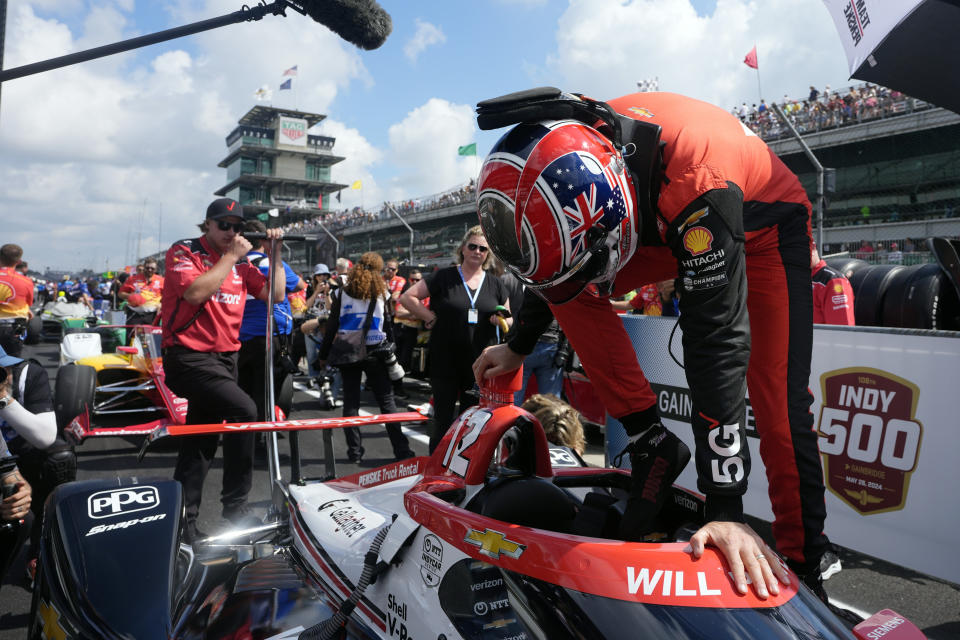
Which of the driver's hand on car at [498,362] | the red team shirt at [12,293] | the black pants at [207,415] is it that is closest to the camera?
the driver's hand on car at [498,362]

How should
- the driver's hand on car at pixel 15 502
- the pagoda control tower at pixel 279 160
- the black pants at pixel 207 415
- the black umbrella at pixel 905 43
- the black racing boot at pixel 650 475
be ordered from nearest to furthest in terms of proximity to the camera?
1. the black racing boot at pixel 650 475
2. the driver's hand on car at pixel 15 502
3. the black umbrella at pixel 905 43
4. the black pants at pixel 207 415
5. the pagoda control tower at pixel 279 160

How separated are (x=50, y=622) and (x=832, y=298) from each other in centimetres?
446

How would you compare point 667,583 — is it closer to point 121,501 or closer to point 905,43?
point 121,501

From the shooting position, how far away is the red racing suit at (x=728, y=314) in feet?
4.51

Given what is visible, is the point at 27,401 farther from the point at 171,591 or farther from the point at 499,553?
the point at 499,553

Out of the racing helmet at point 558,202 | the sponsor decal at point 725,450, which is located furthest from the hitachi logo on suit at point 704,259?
the sponsor decal at point 725,450

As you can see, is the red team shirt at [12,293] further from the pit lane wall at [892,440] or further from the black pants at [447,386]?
the pit lane wall at [892,440]

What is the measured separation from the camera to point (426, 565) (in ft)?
4.83

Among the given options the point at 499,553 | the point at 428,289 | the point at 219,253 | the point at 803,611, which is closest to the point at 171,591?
the point at 499,553

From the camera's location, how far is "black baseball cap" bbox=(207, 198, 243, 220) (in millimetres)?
3559

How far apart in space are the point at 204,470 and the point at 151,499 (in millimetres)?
1358

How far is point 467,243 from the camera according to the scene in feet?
15.1

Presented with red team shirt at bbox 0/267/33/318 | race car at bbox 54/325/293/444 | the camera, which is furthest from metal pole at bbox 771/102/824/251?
red team shirt at bbox 0/267/33/318

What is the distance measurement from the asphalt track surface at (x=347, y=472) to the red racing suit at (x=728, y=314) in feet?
4.41
